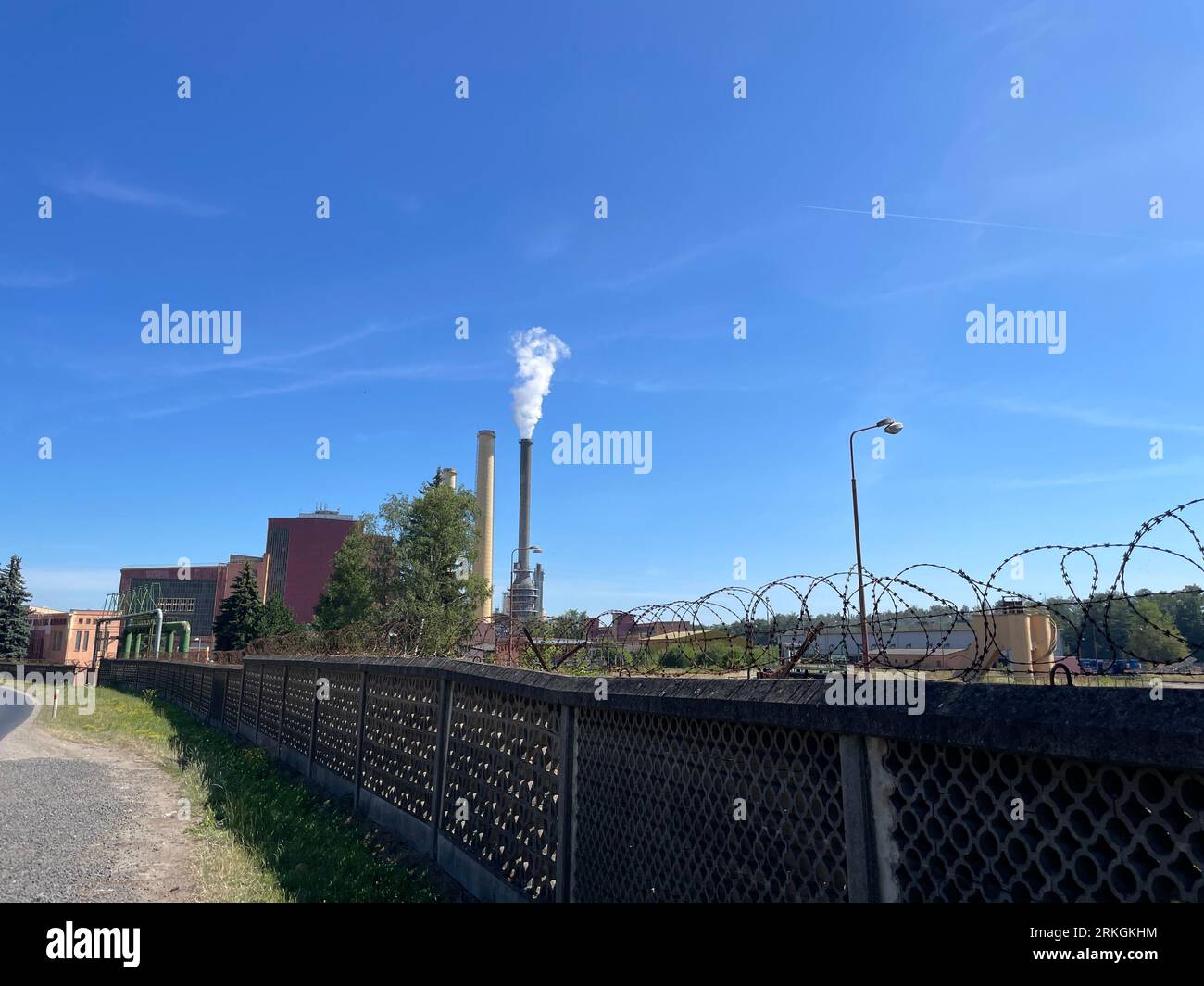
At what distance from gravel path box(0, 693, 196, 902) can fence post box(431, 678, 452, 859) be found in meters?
2.16

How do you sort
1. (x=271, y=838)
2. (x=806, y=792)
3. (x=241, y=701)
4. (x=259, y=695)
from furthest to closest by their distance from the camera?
1. (x=241, y=701)
2. (x=259, y=695)
3. (x=271, y=838)
4. (x=806, y=792)

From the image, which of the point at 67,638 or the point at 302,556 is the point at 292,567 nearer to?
the point at 302,556

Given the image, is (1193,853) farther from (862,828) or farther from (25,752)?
(25,752)

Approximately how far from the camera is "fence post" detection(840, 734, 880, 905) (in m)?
2.98

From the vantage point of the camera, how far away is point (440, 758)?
7969mm

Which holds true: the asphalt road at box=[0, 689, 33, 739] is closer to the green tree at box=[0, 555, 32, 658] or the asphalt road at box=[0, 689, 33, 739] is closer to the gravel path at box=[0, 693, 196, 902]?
the gravel path at box=[0, 693, 196, 902]

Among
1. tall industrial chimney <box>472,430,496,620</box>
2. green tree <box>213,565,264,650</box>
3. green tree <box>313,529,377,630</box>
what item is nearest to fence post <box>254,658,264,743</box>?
green tree <box>313,529,377,630</box>

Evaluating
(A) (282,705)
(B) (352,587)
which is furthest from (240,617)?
(A) (282,705)

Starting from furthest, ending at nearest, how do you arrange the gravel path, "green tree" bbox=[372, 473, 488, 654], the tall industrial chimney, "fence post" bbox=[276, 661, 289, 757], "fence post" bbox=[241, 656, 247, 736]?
the tall industrial chimney, "green tree" bbox=[372, 473, 488, 654], "fence post" bbox=[241, 656, 247, 736], "fence post" bbox=[276, 661, 289, 757], the gravel path

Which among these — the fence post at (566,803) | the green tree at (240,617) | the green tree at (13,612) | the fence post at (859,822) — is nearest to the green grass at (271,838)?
the fence post at (566,803)

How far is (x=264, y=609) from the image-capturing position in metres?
67.7

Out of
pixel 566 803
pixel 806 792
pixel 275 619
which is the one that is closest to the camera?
pixel 806 792

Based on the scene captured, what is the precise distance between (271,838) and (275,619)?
64862mm
